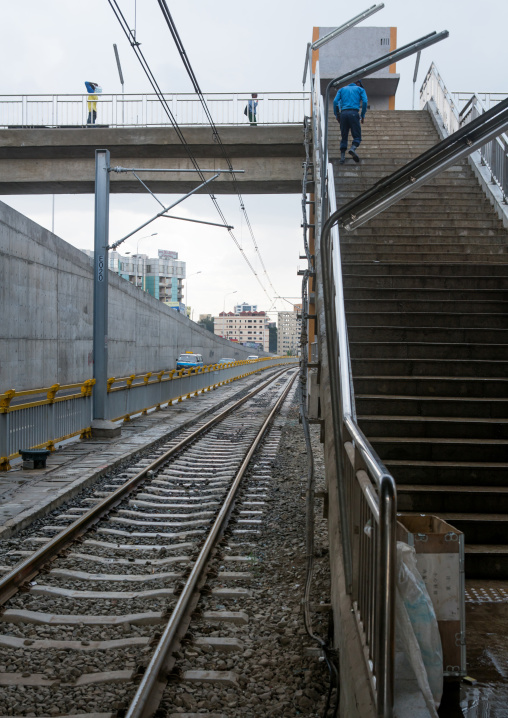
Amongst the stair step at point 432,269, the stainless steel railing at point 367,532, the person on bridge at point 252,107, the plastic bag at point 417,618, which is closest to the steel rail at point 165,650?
the stainless steel railing at point 367,532

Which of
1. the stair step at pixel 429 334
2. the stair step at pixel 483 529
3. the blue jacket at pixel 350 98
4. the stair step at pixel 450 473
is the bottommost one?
the stair step at pixel 483 529

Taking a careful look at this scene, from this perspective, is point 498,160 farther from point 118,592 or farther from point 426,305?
point 118,592

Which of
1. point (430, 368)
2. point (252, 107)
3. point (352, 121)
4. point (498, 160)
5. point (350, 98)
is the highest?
point (252, 107)

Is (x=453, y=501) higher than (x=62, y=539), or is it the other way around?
(x=453, y=501)

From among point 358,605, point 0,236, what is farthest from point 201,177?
point 358,605

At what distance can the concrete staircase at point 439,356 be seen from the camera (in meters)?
5.45

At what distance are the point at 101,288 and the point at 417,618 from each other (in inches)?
473

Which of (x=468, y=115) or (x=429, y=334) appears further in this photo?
(x=468, y=115)

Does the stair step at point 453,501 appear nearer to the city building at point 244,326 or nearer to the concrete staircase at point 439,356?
the concrete staircase at point 439,356

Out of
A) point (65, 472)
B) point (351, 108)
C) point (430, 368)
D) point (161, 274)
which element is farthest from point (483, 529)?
→ point (161, 274)

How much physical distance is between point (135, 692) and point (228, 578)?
2071 millimetres

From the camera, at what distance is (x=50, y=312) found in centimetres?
2341

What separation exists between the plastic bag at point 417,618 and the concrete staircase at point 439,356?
1959 mm

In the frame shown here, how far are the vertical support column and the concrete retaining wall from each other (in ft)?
21.4
